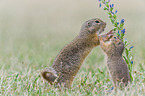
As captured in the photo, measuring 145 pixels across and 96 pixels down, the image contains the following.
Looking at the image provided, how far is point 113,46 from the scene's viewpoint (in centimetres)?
534

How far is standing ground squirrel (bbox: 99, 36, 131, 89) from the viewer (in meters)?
5.12

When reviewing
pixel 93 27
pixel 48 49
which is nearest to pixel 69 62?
pixel 93 27

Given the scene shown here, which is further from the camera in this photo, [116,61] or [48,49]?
[48,49]

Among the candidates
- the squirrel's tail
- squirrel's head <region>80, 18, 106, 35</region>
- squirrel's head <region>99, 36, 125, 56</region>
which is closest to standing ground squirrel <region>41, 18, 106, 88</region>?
the squirrel's tail

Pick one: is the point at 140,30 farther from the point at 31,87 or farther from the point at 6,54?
the point at 31,87

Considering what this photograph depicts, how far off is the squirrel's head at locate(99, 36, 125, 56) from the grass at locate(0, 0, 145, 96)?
0.64 meters

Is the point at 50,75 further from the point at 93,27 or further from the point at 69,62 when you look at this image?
the point at 93,27

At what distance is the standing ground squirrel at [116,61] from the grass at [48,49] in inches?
8.1

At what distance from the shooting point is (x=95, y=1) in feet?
59.7

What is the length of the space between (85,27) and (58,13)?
33.0ft

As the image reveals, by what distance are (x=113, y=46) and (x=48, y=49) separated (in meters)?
5.00

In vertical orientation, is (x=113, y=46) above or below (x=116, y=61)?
above

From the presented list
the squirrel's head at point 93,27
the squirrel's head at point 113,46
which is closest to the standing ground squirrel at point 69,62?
the squirrel's head at point 93,27

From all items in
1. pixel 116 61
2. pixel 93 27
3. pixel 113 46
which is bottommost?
pixel 116 61
